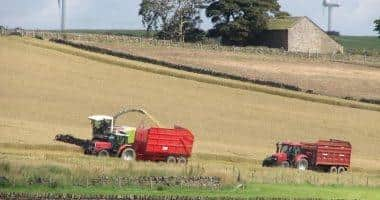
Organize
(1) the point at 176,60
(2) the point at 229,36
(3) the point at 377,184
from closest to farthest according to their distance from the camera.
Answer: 1. (3) the point at 377,184
2. (1) the point at 176,60
3. (2) the point at 229,36

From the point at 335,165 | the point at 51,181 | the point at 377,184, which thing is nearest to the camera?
the point at 51,181

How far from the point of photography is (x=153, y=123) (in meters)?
47.8

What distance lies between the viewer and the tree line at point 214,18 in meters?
120

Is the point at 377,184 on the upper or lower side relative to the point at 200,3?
lower

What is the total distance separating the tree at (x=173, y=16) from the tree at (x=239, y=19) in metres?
5.10

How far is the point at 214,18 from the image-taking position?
408ft

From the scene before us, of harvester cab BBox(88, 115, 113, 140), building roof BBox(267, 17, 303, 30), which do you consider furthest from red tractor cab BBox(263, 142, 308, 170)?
building roof BBox(267, 17, 303, 30)

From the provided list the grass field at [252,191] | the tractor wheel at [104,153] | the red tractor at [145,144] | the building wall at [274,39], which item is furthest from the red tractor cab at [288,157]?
the building wall at [274,39]

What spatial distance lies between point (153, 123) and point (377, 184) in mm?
15137

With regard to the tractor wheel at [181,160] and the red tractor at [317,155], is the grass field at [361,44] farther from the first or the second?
the tractor wheel at [181,160]

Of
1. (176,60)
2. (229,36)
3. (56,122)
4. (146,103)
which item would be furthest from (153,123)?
(229,36)

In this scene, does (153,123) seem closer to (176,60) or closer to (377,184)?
(377,184)

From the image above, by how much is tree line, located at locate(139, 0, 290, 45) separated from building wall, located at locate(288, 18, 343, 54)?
413 centimetres

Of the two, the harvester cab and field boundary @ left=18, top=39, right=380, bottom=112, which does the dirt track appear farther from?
the harvester cab
